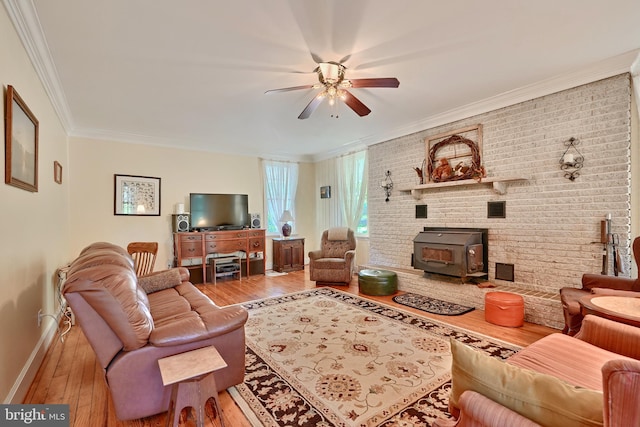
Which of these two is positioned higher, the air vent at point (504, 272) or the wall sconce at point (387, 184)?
the wall sconce at point (387, 184)

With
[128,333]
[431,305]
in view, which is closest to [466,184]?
[431,305]

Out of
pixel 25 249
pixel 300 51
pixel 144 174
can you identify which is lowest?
pixel 25 249

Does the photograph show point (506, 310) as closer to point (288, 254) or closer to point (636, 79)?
point (636, 79)

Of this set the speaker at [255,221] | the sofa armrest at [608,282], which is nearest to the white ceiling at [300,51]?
the sofa armrest at [608,282]

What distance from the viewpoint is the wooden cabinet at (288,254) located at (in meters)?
6.41

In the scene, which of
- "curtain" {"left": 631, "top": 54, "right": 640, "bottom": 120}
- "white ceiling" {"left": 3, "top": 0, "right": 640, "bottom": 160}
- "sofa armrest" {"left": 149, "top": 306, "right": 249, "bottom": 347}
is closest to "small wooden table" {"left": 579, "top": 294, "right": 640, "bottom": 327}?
"curtain" {"left": 631, "top": 54, "right": 640, "bottom": 120}

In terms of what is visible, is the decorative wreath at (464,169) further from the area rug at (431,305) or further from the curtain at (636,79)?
the area rug at (431,305)

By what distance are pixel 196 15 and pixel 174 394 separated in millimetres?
2481

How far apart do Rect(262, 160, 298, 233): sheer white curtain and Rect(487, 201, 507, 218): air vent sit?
4256 mm

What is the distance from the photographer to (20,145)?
2150 mm

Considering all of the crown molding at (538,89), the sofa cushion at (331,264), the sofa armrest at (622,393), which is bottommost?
the sofa cushion at (331,264)

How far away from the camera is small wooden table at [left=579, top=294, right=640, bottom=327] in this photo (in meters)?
1.84

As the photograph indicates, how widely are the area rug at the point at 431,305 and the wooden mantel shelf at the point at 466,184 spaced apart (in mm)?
1578

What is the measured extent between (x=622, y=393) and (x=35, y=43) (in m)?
3.88
